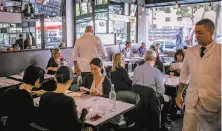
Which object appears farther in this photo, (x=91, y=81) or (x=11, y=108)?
(x=91, y=81)

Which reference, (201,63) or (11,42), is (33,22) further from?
(201,63)

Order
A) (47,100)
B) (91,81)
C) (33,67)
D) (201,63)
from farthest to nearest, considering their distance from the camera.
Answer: (91,81) → (33,67) → (201,63) → (47,100)

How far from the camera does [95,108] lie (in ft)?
8.09

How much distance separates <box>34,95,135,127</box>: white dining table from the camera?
85.3 inches

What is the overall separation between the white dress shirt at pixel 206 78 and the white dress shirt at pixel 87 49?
245 cm

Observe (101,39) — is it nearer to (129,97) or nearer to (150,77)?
(150,77)

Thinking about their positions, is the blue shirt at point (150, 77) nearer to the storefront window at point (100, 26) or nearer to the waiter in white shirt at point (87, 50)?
the waiter in white shirt at point (87, 50)

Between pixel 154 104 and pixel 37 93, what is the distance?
1.46m

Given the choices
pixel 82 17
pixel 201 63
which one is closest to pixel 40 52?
pixel 82 17

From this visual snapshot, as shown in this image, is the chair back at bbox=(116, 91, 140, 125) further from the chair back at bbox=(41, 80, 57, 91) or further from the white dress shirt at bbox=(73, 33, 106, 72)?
the white dress shirt at bbox=(73, 33, 106, 72)

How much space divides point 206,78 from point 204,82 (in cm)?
4

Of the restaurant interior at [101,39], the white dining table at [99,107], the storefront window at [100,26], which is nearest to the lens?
the white dining table at [99,107]

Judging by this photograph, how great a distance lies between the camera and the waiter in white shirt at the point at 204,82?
2.20 meters

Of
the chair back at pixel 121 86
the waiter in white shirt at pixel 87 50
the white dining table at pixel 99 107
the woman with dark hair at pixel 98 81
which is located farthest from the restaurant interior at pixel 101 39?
the waiter in white shirt at pixel 87 50
